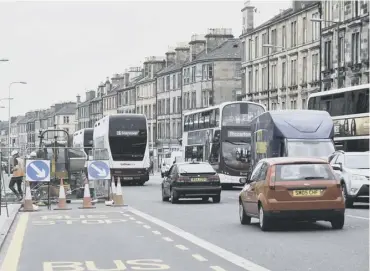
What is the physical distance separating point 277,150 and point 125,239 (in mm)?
14319

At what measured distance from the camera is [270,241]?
1549 centimetres

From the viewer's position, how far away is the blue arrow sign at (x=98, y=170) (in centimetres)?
2897

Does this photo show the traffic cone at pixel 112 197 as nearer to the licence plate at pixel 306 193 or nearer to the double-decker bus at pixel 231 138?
the double-decker bus at pixel 231 138

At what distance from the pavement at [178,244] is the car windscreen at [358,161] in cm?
331

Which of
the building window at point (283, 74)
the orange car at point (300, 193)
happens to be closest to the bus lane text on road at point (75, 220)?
the orange car at point (300, 193)

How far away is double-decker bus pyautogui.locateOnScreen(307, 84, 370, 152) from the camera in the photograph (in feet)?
96.3

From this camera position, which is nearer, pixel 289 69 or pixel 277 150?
pixel 277 150

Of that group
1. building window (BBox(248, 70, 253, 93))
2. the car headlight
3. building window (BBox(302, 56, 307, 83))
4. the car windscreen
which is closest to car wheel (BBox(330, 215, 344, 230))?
the car headlight

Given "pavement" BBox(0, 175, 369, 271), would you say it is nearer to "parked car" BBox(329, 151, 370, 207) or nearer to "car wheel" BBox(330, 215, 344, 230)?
"car wheel" BBox(330, 215, 344, 230)

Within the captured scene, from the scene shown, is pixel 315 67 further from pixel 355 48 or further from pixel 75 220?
pixel 75 220

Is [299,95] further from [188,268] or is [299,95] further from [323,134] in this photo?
[188,268]

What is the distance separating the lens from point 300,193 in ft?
56.4

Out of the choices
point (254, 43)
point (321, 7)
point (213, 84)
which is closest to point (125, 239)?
point (321, 7)

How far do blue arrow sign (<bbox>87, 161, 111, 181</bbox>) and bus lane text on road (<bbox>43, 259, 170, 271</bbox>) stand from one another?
16460 mm
